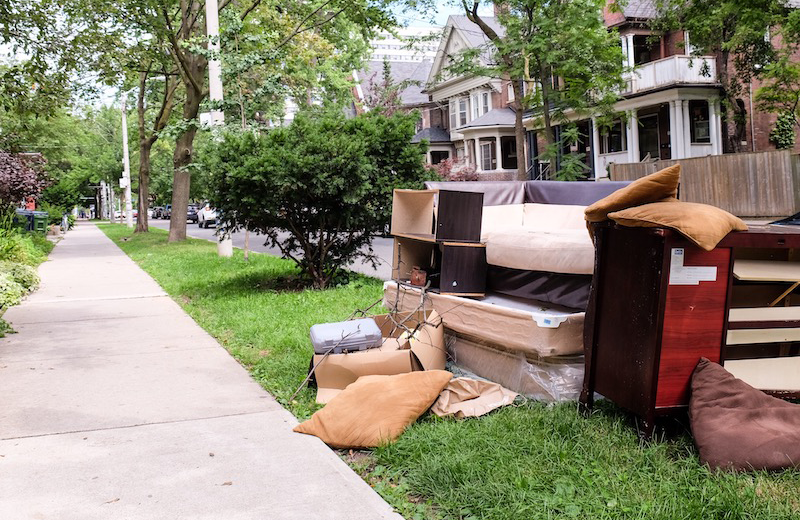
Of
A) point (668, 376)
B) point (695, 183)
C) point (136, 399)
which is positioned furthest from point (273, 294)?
point (695, 183)

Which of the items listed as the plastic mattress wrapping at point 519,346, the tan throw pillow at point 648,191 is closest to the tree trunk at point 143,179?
the plastic mattress wrapping at point 519,346

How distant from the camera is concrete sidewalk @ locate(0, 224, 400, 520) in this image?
3738mm

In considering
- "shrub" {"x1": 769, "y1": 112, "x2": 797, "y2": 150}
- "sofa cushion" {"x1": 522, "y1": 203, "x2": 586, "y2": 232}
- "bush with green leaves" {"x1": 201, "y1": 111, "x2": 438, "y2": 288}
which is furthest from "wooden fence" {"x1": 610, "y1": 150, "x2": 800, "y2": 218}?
"sofa cushion" {"x1": 522, "y1": 203, "x2": 586, "y2": 232}

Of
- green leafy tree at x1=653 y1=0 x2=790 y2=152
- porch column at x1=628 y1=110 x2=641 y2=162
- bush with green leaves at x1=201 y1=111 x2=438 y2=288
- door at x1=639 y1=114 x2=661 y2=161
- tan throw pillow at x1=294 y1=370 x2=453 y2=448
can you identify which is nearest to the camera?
tan throw pillow at x1=294 y1=370 x2=453 y2=448

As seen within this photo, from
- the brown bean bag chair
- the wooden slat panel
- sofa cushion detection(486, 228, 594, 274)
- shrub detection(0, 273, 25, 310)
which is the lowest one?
the brown bean bag chair

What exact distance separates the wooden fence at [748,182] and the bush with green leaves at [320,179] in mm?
10388

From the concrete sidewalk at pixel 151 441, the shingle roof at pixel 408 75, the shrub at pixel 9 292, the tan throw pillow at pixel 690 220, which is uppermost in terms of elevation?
the shingle roof at pixel 408 75

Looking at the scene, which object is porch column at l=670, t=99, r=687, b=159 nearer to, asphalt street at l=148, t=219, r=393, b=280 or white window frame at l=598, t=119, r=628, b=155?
white window frame at l=598, t=119, r=628, b=155

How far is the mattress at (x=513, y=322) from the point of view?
484 cm

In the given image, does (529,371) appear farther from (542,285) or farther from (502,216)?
(502,216)

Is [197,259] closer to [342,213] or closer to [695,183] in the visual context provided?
[342,213]

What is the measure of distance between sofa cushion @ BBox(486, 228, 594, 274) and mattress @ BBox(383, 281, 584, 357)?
31 centimetres

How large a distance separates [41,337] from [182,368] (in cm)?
274

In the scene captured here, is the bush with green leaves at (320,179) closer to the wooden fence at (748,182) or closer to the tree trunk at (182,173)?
the wooden fence at (748,182)
